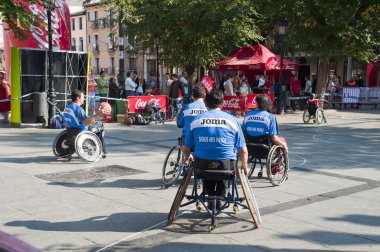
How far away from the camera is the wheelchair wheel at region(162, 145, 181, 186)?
7852 mm

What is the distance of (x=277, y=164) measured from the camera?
8.06 meters

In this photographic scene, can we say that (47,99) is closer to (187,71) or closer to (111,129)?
(111,129)

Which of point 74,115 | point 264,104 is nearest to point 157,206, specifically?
point 264,104

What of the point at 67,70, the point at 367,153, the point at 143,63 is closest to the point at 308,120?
the point at 367,153

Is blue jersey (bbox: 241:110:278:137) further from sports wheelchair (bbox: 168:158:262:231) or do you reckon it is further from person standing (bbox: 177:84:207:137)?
sports wheelchair (bbox: 168:158:262:231)

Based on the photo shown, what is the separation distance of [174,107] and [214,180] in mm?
13068

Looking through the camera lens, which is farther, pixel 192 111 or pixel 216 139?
pixel 192 111

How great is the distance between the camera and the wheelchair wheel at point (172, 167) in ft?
25.8

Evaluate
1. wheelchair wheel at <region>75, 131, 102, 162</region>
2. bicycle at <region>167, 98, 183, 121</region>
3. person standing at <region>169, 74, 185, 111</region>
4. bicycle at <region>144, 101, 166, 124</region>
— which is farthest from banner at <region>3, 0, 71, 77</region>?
wheelchair wheel at <region>75, 131, 102, 162</region>

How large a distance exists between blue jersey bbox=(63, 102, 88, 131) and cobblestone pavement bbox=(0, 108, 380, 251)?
2.61 ft

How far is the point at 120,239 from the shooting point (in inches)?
211

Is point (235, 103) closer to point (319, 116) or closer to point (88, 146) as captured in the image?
point (319, 116)

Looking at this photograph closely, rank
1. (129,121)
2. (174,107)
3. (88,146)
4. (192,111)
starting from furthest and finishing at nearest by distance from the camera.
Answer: (174,107) < (129,121) < (88,146) < (192,111)

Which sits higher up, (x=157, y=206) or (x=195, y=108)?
A: (x=195, y=108)
